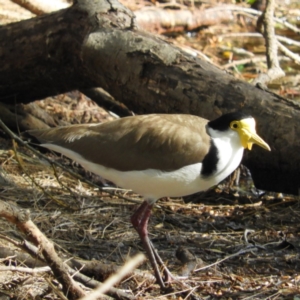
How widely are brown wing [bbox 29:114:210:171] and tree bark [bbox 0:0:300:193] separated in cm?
86

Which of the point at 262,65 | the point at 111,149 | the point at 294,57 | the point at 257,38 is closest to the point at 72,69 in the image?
the point at 111,149

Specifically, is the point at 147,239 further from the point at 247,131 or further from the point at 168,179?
the point at 247,131

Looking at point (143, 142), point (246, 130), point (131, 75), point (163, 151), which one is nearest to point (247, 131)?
point (246, 130)

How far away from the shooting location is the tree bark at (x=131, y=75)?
4934 millimetres

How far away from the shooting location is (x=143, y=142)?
4.16 meters

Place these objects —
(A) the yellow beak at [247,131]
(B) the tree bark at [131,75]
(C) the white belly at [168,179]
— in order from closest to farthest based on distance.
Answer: (C) the white belly at [168,179] → (A) the yellow beak at [247,131] → (B) the tree bark at [131,75]

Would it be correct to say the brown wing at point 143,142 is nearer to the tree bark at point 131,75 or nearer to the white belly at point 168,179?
the white belly at point 168,179

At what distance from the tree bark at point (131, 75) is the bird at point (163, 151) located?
0.80m

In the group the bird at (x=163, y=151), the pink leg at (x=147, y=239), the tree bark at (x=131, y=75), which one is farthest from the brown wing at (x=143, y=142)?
the tree bark at (x=131, y=75)

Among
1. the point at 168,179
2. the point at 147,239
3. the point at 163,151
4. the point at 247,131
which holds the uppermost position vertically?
the point at 247,131

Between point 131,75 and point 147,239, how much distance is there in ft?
5.54

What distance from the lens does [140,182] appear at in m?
4.10

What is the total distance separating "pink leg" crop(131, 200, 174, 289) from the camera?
4.05 metres

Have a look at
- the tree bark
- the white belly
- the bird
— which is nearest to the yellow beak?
the bird
